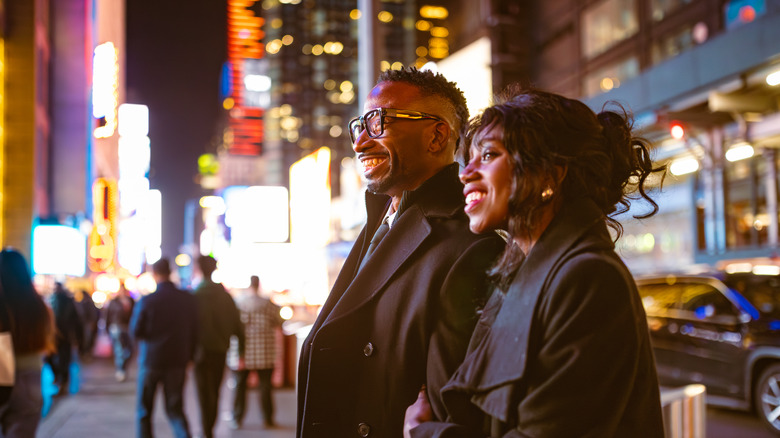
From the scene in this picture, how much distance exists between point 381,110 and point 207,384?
718cm

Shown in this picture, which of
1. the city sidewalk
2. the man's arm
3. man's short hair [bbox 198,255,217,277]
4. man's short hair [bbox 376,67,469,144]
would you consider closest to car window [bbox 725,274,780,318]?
the city sidewalk

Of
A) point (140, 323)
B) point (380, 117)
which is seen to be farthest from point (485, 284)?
point (140, 323)

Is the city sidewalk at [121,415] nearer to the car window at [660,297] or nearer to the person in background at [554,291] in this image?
the car window at [660,297]

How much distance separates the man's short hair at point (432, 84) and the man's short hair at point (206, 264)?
699 cm

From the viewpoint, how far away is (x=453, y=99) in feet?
8.82

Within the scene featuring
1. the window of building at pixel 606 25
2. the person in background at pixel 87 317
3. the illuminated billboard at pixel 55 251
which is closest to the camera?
the illuminated billboard at pixel 55 251

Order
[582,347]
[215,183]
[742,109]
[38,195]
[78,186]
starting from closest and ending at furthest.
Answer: [582,347]
[742,109]
[38,195]
[78,186]
[215,183]

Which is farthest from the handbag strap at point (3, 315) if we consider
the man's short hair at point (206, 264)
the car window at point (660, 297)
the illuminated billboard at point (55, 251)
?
the illuminated billboard at point (55, 251)

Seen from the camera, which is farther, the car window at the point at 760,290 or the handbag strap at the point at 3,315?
the car window at the point at 760,290

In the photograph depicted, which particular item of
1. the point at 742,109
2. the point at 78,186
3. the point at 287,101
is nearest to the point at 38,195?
the point at 78,186

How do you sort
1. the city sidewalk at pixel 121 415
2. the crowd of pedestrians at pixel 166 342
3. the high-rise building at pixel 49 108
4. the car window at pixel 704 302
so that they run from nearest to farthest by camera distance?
the crowd of pedestrians at pixel 166 342, the city sidewalk at pixel 121 415, the car window at pixel 704 302, the high-rise building at pixel 49 108

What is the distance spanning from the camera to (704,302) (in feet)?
33.5

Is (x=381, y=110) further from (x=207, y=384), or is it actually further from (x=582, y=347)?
(x=207, y=384)

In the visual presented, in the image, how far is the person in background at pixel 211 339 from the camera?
8.75 m
